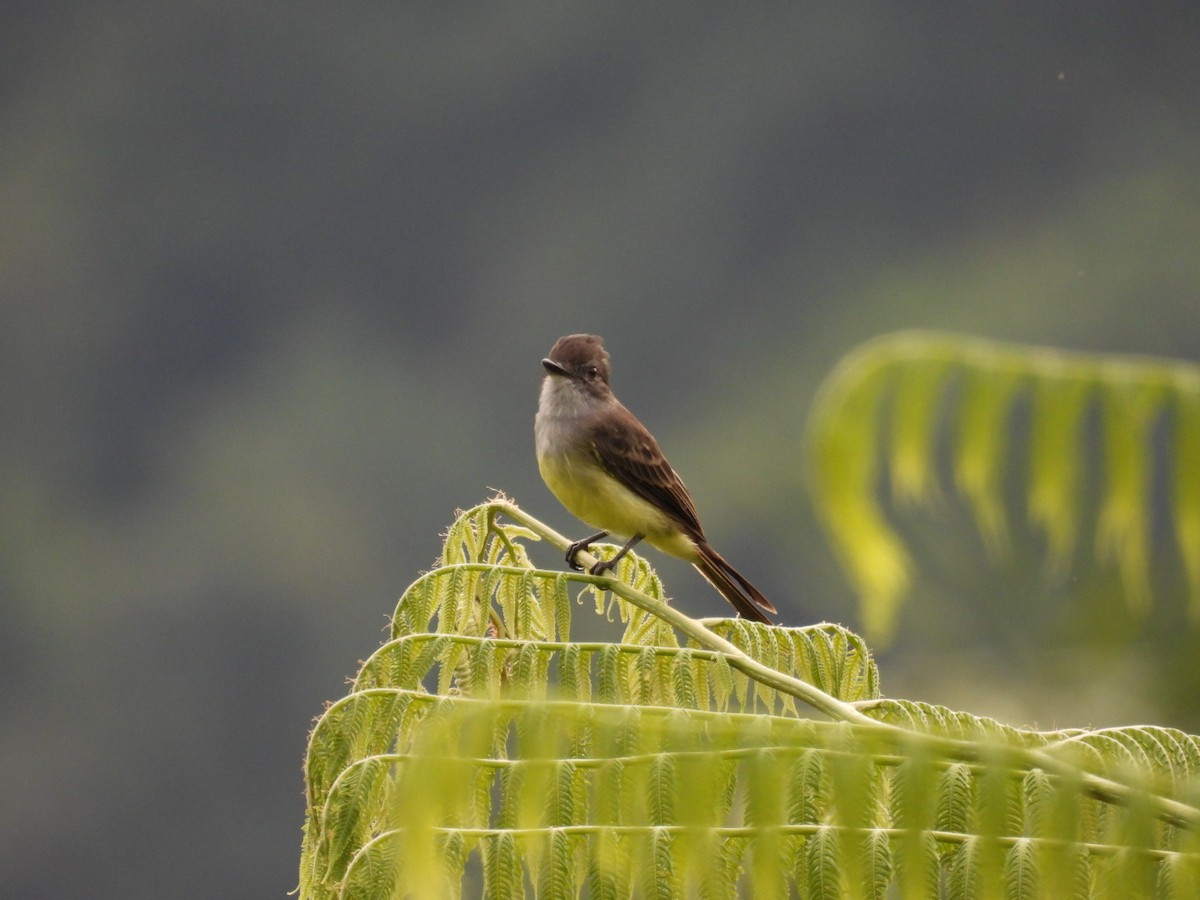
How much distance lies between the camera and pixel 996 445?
1.94 metres

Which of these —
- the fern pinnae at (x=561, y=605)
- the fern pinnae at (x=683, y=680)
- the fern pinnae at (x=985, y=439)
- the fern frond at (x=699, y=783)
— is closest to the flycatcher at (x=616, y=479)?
the fern pinnae at (x=561, y=605)

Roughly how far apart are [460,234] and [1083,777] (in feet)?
334

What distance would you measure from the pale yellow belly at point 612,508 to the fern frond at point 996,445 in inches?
156

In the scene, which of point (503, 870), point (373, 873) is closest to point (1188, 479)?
point (503, 870)

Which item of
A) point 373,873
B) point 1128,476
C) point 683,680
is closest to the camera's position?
point 1128,476

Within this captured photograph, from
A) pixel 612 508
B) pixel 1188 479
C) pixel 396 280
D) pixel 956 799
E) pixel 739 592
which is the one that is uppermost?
pixel 396 280

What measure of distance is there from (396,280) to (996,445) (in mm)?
101179

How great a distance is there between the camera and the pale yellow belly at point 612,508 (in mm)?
5973

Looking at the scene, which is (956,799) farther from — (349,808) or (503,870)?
(349,808)

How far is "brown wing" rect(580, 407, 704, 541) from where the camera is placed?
19.8ft

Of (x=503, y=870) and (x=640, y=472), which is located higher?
(x=640, y=472)

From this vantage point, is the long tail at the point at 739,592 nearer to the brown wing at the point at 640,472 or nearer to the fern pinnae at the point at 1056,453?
the brown wing at the point at 640,472

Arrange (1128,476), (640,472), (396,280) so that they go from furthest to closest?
1. (396,280)
2. (640,472)
3. (1128,476)

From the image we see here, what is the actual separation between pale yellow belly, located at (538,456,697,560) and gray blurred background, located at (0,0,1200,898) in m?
30.1
